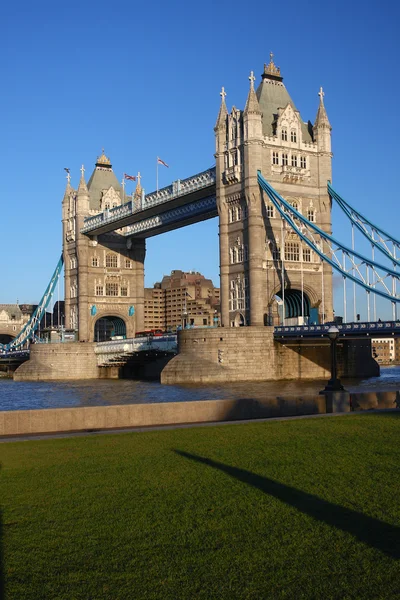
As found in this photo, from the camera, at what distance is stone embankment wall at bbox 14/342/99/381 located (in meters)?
74.1

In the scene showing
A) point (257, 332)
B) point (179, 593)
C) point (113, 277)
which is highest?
point (113, 277)

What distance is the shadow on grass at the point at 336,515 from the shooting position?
8.26 m

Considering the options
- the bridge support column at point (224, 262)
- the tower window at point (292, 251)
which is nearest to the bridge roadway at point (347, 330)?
the bridge support column at point (224, 262)

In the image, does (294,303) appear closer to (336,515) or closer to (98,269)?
(98,269)

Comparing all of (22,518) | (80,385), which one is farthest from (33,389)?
(22,518)

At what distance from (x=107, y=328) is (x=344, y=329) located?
163 ft

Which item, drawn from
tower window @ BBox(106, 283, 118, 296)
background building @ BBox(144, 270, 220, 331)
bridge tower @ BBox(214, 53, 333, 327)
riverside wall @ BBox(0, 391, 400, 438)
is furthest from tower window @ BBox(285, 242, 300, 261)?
background building @ BBox(144, 270, 220, 331)

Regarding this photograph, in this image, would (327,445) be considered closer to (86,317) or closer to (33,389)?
(33,389)

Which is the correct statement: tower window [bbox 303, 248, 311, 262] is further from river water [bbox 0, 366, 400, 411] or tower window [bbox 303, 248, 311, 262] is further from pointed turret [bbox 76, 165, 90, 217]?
pointed turret [bbox 76, 165, 90, 217]

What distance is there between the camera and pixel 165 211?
246 feet

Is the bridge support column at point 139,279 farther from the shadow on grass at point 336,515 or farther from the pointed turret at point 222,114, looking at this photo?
the shadow on grass at point 336,515

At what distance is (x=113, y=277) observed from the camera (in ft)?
→ 292

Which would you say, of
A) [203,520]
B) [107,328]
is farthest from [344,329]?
[107,328]

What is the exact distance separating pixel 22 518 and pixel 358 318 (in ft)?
156
